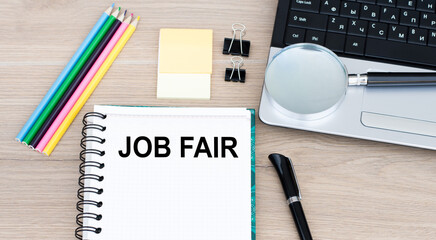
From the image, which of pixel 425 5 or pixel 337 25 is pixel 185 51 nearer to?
pixel 337 25

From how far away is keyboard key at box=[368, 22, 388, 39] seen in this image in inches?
23.5

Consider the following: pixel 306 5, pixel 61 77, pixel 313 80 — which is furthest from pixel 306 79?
pixel 61 77

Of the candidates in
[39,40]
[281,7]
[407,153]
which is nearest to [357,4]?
[281,7]

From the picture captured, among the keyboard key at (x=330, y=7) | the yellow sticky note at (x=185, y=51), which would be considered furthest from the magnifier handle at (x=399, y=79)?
the yellow sticky note at (x=185, y=51)

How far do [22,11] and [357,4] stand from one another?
489 mm

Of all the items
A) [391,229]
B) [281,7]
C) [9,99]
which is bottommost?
[391,229]

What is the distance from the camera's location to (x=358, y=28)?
600 mm

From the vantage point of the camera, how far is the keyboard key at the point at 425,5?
0.61 meters

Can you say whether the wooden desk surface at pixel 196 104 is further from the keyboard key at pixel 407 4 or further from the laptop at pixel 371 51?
the keyboard key at pixel 407 4

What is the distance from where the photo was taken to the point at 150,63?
628mm

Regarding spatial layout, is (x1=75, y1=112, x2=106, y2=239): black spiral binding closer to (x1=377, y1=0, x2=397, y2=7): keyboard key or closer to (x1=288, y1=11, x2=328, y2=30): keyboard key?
(x1=288, y1=11, x2=328, y2=30): keyboard key

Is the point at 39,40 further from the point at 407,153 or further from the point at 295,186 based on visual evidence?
the point at 407,153

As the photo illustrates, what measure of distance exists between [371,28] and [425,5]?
9 centimetres

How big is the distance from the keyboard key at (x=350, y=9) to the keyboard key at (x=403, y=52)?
5 cm
